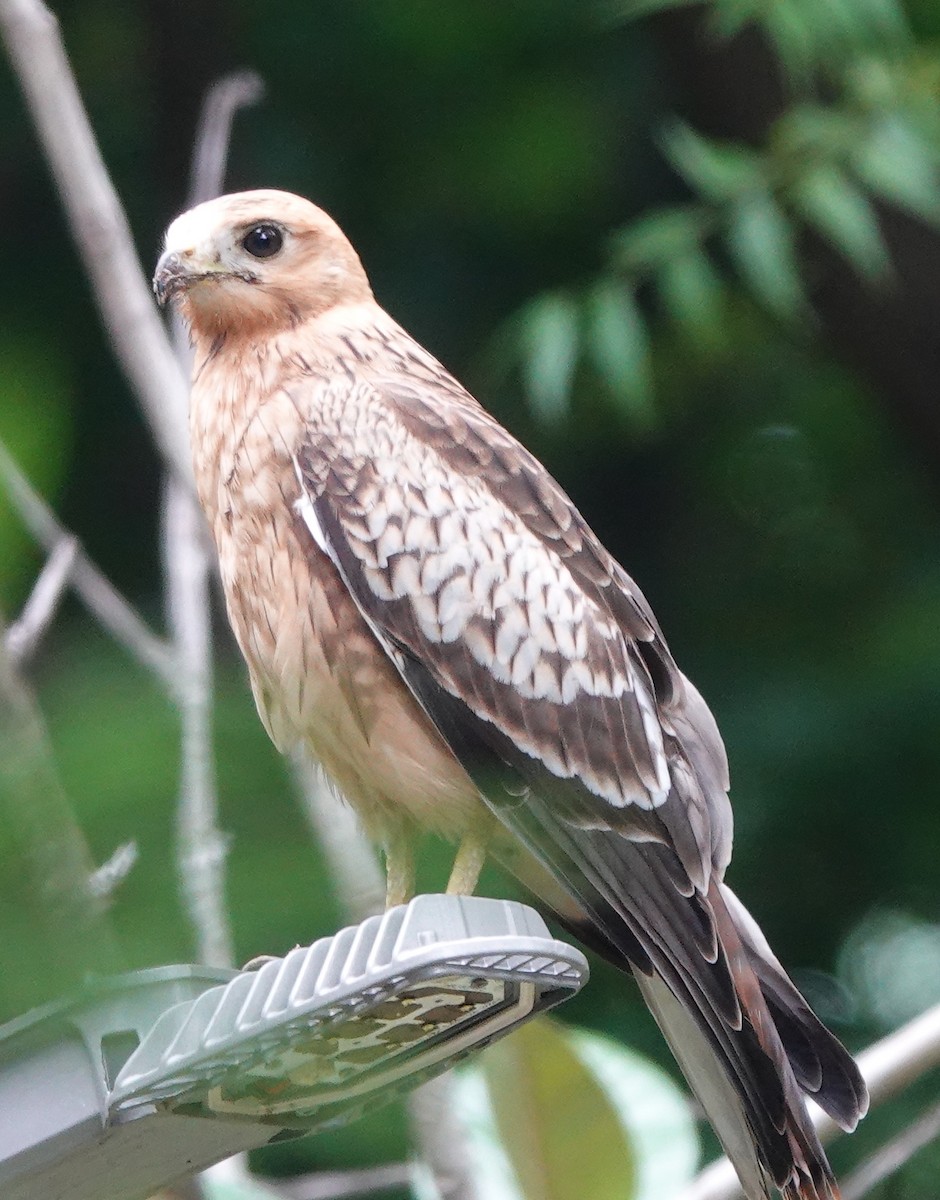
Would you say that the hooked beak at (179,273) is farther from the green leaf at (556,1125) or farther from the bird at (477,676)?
the green leaf at (556,1125)

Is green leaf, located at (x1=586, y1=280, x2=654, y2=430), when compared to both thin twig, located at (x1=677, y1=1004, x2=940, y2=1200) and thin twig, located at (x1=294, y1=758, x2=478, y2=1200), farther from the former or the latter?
thin twig, located at (x1=677, y1=1004, x2=940, y2=1200)

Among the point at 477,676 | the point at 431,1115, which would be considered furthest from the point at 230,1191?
the point at 477,676

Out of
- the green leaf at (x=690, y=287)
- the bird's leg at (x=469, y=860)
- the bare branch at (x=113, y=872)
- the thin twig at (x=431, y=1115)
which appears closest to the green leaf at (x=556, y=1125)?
the thin twig at (x=431, y=1115)

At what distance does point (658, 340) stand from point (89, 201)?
7.99 feet

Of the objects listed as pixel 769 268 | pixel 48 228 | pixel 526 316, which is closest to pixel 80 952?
pixel 769 268

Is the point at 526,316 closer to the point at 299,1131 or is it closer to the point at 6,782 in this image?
the point at 299,1131

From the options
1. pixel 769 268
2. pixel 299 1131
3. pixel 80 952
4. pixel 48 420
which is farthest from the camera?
pixel 769 268

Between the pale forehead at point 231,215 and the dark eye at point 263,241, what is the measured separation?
2 cm

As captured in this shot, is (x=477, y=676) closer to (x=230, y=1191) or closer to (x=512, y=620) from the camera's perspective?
(x=512, y=620)

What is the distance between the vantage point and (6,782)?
860mm

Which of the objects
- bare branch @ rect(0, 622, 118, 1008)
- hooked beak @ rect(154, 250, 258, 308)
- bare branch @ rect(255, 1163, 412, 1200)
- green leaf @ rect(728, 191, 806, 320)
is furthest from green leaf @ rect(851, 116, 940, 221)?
bare branch @ rect(0, 622, 118, 1008)

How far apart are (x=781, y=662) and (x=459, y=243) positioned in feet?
4.95

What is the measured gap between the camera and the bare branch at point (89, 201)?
290 centimetres

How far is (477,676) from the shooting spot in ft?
8.81
